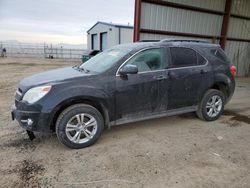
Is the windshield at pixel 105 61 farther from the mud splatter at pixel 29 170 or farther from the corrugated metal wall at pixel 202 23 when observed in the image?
the corrugated metal wall at pixel 202 23

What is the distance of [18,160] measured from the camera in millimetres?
3178

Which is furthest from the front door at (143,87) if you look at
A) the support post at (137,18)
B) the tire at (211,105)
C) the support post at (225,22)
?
the support post at (225,22)

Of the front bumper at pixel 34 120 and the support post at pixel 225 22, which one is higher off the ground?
the support post at pixel 225 22

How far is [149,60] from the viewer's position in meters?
4.05

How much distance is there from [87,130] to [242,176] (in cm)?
233

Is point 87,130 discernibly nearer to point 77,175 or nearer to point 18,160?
point 77,175

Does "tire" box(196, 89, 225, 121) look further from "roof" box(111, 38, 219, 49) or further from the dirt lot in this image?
"roof" box(111, 38, 219, 49)

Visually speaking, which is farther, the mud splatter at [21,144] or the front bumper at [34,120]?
the mud splatter at [21,144]

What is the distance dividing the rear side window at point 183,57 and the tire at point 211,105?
0.81 metres

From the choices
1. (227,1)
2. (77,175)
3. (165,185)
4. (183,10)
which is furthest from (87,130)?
(227,1)

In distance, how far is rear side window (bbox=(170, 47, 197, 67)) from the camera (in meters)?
4.26

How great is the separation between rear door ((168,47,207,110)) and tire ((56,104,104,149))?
155 centimetres

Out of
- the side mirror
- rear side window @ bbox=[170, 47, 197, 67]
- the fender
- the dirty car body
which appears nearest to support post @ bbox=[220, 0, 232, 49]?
the dirty car body

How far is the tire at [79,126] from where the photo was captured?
337cm
